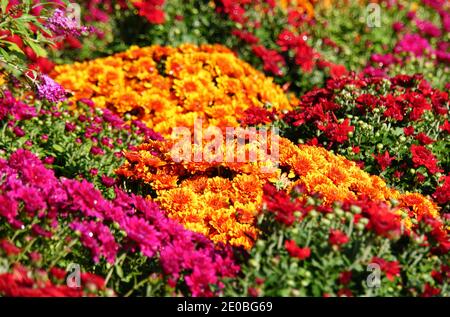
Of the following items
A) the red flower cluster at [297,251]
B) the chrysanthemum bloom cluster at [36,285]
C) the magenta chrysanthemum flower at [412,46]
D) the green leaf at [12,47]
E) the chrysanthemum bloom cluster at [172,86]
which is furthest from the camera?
the magenta chrysanthemum flower at [412,46]

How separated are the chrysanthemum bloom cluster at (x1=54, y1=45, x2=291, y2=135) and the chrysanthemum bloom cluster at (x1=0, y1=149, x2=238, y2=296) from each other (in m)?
1.89

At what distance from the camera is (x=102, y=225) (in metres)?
2.45

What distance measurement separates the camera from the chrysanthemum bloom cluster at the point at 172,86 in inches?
183

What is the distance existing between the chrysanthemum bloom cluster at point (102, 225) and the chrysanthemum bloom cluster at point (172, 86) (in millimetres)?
1892

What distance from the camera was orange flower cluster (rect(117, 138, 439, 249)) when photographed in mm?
3107

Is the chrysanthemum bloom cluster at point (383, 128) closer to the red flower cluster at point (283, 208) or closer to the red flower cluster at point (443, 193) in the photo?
the red flower cluster at point (443, 193)

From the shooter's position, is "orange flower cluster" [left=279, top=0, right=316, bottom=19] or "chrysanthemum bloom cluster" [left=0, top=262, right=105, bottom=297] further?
"orange flower cluster" [left=279, top=0, right=316, bottom=19]

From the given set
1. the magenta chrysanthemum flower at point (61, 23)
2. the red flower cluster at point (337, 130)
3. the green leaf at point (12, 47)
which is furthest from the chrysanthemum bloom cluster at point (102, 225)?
the red flower cluster at point (337, 130)

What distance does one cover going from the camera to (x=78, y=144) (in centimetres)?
368

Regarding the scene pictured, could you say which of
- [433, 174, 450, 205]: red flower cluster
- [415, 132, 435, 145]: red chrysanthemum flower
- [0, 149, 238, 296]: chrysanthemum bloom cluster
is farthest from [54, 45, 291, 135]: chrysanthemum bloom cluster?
[0, 149, 238, 296]: chrysanthemum bloom cluster

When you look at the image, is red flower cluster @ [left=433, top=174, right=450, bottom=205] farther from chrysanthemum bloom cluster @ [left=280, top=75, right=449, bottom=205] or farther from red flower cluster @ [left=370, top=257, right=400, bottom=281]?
red flower cluster @ [left=370, top=257, right=400, bottom=281]

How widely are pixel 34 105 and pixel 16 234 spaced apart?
5.65ft

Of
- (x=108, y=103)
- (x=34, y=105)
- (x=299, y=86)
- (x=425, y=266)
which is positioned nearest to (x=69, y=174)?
(x=34, y=105)
